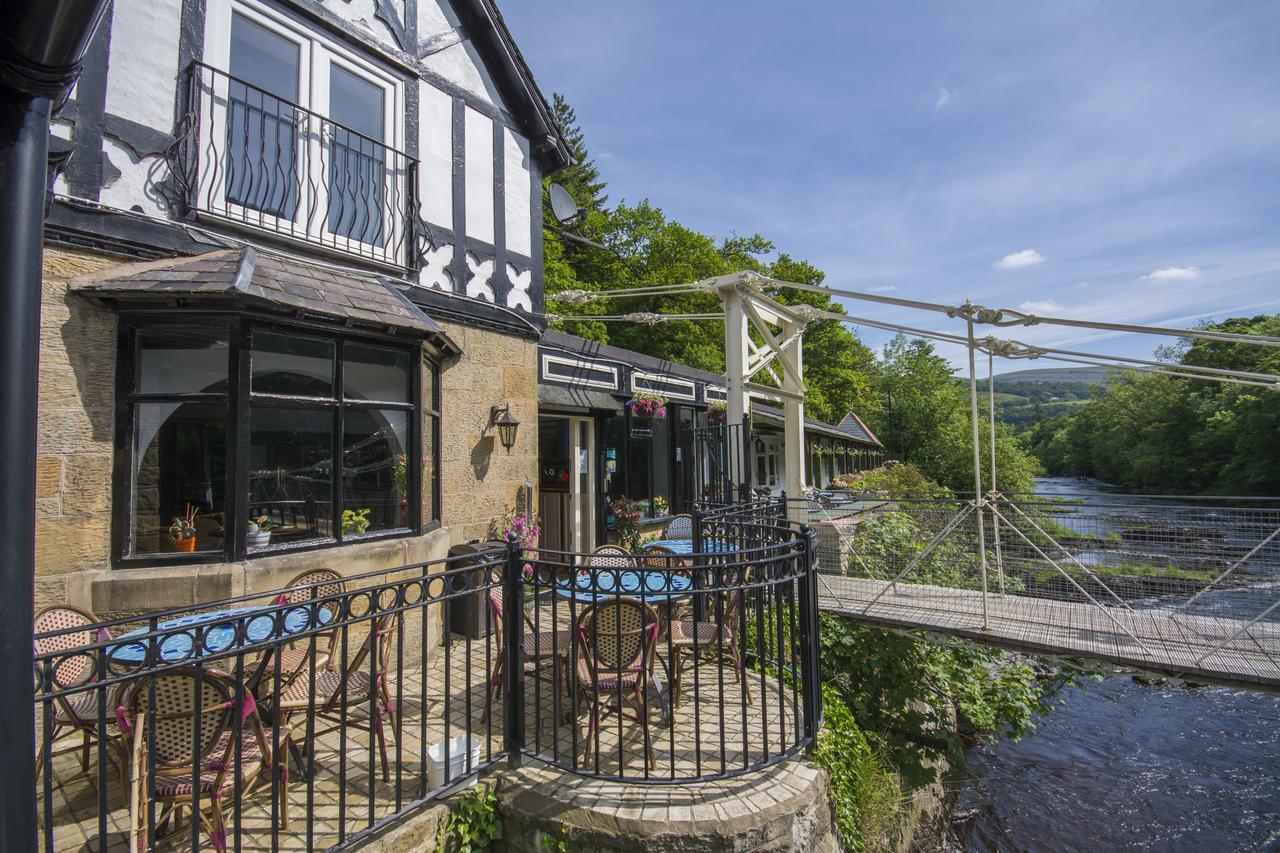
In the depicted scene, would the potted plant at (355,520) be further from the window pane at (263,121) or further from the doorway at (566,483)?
the doorway at (566,483)

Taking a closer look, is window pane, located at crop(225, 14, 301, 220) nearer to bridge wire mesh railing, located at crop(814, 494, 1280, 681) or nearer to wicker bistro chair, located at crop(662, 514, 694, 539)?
wicker bistro chair, located at crop(662, 514, 694, 539)

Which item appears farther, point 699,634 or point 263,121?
point 263,121

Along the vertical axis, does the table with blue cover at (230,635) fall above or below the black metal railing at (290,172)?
below

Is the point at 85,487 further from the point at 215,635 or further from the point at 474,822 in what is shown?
the point at 474,822

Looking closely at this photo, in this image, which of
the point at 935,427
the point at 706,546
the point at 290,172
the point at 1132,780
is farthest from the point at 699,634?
the point at 935,427

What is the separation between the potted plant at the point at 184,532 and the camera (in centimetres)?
428

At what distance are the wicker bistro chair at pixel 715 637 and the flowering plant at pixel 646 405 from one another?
417 centimetres

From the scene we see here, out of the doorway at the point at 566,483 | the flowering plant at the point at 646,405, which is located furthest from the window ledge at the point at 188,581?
the flowering plant at the point at 646,405

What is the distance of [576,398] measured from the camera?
8422 mm

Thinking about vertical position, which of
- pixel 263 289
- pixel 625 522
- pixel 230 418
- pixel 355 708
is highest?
pixel 263 289

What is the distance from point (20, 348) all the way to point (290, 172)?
4.89 metres

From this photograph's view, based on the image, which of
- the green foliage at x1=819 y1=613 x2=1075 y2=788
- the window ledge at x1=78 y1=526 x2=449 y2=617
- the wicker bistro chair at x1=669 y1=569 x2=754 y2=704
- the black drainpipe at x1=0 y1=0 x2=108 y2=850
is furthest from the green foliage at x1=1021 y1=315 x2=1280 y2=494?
the black drainpipe at x1=0 y1=0 x2=108 y2=850

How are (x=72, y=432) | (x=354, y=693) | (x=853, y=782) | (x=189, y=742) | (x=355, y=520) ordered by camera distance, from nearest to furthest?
1. (x=189, y=742)
2. (x=354, y=693)
3. (x=72, y=432)
4. (x=853, y=782)
5. (x=355, y=520)

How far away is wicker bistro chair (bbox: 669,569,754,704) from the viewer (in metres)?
3.83
